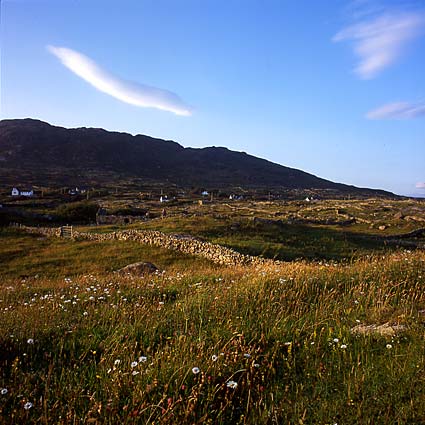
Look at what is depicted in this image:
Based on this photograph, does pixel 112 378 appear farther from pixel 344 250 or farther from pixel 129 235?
pixel 129 235

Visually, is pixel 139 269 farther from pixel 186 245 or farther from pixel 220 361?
pixel 220 361

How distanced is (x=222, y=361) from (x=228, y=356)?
0.10 metres

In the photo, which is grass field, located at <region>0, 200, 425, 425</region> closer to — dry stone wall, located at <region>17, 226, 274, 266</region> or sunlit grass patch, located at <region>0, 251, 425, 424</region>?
sunlit grass patch, located at <region>0, 251, 425, 424</region>

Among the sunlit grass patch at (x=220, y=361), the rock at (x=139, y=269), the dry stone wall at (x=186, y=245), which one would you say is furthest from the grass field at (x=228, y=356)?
the dry stone wall at (x=186, y=245)

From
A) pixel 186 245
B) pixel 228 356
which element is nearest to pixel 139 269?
pixel 186 245

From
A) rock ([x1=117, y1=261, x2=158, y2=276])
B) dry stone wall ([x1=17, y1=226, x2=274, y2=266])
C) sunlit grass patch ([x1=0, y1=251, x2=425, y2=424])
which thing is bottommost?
dry stone wall ([x1=17, y1=226, x2=274, y2=266])

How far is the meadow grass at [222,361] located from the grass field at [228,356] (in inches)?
0.6

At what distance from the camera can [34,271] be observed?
67.8 ft

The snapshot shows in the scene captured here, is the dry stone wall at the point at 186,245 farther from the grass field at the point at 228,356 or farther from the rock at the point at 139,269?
the grass field at the point at 228,356

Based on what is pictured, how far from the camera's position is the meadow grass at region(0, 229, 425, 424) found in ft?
9.91

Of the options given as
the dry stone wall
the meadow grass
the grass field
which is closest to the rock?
the dry stone wall

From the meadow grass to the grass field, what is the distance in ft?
0.05

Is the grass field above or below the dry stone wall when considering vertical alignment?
above

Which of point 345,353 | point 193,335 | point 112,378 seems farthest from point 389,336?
point 112,378
